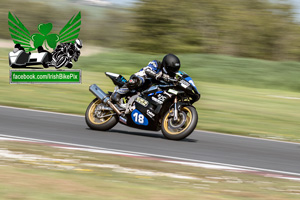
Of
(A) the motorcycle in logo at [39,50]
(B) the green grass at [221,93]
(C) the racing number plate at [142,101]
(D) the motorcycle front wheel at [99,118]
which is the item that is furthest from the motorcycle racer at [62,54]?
(C) the racing number plate at [142,101]

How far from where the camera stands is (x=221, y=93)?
21203 millimetres

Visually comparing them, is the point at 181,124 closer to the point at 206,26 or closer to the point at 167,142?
the point at 167,142

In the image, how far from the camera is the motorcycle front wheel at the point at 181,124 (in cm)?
981

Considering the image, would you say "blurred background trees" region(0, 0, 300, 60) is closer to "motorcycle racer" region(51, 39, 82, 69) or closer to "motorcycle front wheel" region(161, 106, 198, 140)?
"motorcycle racer" region(51, 39, 82, 69)

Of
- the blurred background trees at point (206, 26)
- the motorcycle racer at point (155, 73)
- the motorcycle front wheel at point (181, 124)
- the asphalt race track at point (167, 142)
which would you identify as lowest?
the asphalt race track at point (167, 142)

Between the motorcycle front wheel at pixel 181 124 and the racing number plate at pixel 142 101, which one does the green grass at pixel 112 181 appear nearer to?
the motorcycle front wheel at pixel 181 124

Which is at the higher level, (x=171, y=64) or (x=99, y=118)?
(x=171, y=64)

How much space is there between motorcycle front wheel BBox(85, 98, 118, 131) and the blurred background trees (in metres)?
26.8

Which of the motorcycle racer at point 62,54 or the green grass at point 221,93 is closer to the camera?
the green grass at point 221,93

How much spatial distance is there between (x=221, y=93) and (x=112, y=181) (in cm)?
1529

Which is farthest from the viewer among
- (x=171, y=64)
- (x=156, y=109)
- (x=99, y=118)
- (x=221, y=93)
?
(x=221, y=93)

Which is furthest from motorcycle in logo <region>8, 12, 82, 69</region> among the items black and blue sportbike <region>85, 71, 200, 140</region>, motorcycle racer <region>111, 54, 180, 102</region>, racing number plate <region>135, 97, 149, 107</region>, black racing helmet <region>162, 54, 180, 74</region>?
black racing helmet <region>162, 54, 180, 74</region>

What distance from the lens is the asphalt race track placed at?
29.8 ft

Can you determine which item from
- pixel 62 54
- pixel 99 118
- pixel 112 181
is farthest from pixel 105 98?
pixel 62 54
